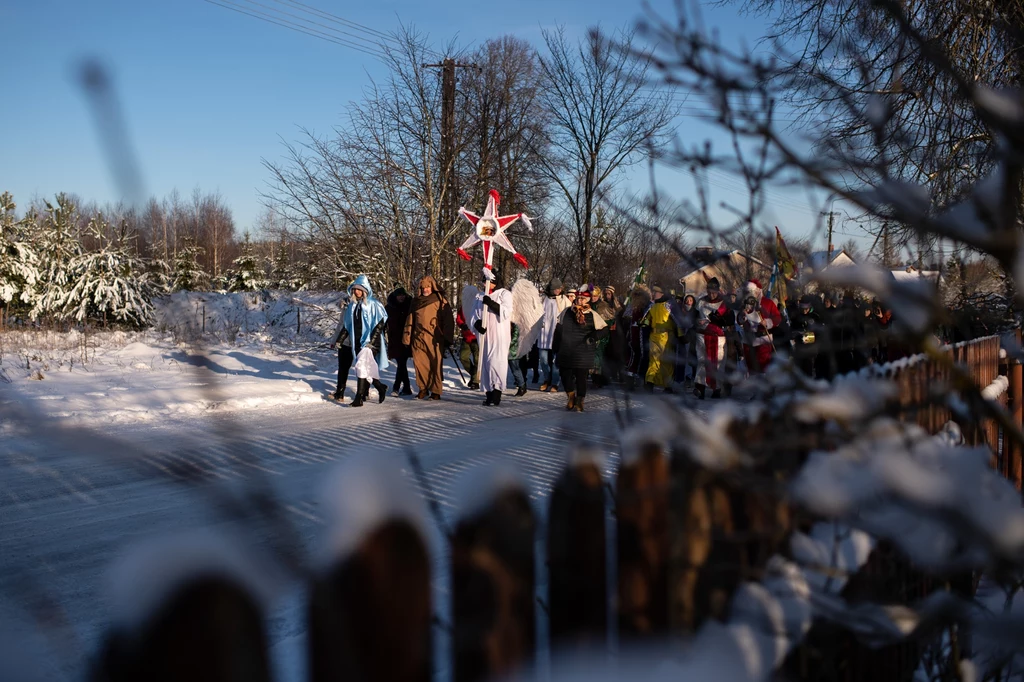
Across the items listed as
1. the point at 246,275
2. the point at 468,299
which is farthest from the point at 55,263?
the point at 246,275

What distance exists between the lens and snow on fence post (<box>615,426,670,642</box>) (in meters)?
1.61

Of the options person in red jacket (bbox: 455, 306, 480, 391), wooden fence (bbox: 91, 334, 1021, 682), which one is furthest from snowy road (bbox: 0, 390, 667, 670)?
person in red jacket (bbox: 455, 306, 480, 391)

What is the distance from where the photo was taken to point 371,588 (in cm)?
103

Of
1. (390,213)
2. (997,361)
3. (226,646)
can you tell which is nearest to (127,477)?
(226,646)

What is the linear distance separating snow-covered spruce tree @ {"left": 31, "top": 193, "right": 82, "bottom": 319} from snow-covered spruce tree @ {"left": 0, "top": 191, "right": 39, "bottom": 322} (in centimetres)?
26

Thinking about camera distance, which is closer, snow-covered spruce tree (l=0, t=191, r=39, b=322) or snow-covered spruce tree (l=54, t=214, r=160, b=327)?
snow-covered spruce tree (l=0, t=191, r=39, b=322)

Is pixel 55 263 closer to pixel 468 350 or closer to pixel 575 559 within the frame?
pixel 468 350

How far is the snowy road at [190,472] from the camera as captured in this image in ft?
13.1

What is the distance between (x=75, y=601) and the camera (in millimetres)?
4199

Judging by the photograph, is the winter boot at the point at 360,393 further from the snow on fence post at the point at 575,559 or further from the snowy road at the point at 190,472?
the snow on fence post at the point at 575,559

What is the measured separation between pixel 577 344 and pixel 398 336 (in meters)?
3.29

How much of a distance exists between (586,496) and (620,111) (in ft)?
78.5

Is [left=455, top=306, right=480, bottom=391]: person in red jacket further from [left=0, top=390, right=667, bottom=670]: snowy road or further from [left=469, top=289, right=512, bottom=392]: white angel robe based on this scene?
[left=0, top=390, right=667, bottom=670]: snowy road

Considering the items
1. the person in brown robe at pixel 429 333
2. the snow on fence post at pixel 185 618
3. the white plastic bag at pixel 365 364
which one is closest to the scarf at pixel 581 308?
the person in brown robe at pixel 429 333
